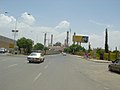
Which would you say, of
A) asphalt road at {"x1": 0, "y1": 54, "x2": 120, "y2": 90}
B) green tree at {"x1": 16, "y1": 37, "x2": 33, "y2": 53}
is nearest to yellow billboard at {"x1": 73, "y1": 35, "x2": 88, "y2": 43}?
green tree at {"x1": 16, "y1": 37, "x2": 33, "y2": 53}

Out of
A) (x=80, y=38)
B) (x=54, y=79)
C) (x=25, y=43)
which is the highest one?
(x=80, y=38)

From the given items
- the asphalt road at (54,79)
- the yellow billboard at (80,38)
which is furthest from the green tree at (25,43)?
the asphalt road at (54,79)

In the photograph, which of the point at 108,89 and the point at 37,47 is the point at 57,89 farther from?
the point at 37,47

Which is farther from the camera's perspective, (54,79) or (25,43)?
(25,43)

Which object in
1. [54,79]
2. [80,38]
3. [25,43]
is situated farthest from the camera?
[80,38]

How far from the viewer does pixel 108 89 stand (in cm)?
1236

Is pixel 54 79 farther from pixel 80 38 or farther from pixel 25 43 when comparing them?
pixel 80 38

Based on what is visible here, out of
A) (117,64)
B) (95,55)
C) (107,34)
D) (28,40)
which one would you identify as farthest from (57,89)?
(28,40)

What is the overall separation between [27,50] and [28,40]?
13.6ft

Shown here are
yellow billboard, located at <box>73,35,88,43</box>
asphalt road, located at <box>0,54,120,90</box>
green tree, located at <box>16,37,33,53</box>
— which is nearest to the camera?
asphalt road, located at <box>0,54,120,90</box>

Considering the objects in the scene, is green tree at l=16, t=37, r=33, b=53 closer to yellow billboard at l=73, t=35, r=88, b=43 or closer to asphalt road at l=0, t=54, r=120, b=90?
yellow billboard at l=73, t=35, r=88, b=43

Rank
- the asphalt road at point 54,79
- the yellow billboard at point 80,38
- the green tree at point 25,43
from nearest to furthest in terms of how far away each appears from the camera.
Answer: the asphalt road at point 54,79 < the green tree at point 25,43 < the yellow billboard at point 80,38

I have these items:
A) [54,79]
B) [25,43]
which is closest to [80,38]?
[25,43]

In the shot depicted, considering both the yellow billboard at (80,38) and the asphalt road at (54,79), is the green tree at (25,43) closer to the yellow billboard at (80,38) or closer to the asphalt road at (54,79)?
the yellow billboard at (80,38)
